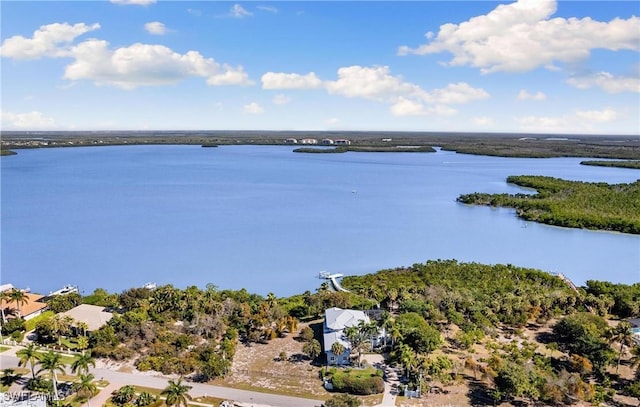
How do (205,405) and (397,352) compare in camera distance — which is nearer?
(205,405)

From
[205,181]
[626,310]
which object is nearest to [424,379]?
[626,310]

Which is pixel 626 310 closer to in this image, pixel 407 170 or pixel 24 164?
pixel 407 170

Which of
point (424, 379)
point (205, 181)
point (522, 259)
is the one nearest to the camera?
point (424, 379)

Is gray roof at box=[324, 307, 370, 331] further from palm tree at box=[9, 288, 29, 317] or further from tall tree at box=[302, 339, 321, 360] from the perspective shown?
palm tree at box=[9, 288, 29, 317]

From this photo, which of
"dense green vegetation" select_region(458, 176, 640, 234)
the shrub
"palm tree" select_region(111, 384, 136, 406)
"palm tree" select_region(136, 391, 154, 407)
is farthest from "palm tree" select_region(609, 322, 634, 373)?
the shrub

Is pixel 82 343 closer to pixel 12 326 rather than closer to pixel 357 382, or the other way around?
pixel 12 326

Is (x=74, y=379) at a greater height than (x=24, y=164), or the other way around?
(x=24, y=164)

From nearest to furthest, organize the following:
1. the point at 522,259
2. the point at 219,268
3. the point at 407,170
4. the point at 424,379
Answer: the point at 424,379, the point at 219,268, the point at 522,259, the point at 407,170

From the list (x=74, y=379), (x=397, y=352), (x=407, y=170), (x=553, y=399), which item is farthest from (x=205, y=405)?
(x=407, y=170)
